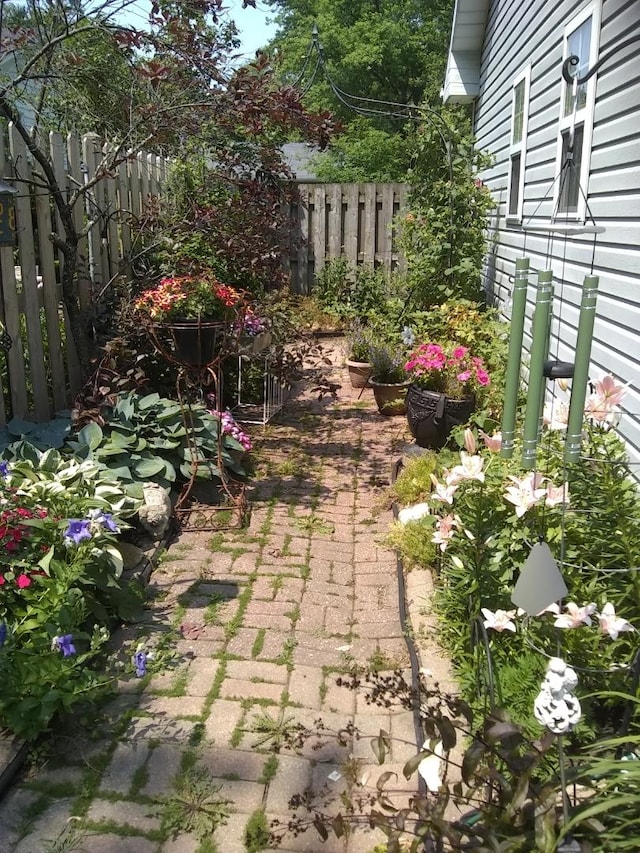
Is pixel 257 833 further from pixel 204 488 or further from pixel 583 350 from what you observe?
pixel 204 488

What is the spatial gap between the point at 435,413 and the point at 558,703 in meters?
3.80

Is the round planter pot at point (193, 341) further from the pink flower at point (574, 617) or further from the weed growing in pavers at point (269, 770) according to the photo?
the pink flower at point (574, 617)

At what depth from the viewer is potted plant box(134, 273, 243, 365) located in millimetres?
4828

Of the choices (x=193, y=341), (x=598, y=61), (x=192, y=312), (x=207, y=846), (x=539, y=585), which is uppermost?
(x=598, y=61)

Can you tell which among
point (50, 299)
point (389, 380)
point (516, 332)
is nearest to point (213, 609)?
point (516, 332)

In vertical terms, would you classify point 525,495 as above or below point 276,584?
above

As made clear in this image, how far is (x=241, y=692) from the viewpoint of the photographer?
2.83 m

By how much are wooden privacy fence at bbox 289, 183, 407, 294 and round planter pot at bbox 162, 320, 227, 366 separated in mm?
5931

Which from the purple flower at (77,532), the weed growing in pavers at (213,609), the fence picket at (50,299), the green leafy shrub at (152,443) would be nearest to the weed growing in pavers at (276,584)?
the weed growing in pavers at (213,609)

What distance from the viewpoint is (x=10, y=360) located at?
15.0 ft

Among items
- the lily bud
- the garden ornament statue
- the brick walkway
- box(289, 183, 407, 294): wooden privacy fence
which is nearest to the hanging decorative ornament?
the garden ornament statue

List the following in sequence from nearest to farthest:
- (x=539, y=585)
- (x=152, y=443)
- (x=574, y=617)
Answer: (x=539, y=585), (x=574, y=617), (x=152, y=443)

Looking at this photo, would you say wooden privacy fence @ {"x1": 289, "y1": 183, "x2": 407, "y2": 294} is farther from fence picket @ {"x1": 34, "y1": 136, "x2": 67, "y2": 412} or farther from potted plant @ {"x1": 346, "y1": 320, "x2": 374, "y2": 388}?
fence picket @ {"x1": 34, "y1": 136, "x2": 67, "y2": 412}

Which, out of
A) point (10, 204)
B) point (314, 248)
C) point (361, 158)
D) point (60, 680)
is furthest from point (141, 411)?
point (361, 158)
